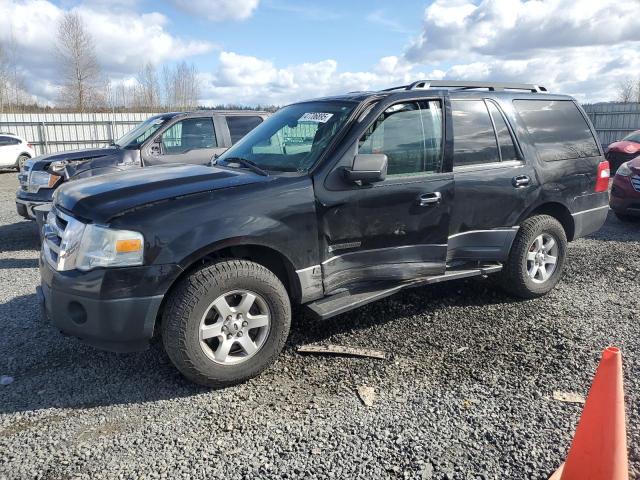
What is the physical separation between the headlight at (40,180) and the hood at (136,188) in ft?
12.7

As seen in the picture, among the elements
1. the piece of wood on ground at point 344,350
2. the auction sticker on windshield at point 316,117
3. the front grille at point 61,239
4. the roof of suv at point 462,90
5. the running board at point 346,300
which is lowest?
the piece of wood on ground at point 344,350

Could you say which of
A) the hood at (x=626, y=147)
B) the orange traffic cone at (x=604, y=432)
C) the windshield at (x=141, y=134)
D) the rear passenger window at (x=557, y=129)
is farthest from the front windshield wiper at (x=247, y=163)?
the hood at (x=626, y=147)

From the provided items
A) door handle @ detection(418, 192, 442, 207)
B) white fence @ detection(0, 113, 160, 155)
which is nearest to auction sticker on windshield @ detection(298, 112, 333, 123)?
door handle @ detection(418, 192, 442, 207)

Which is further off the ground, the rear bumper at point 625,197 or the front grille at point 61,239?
Answer: the front grille at point 61,239

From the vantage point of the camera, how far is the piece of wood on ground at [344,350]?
3842mm

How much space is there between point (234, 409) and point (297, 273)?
39.1 inches

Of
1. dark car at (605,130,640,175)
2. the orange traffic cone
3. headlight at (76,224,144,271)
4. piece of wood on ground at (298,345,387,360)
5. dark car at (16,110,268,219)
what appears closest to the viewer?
the orange traffic cone

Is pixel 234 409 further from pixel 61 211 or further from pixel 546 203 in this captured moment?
pixel 546 203

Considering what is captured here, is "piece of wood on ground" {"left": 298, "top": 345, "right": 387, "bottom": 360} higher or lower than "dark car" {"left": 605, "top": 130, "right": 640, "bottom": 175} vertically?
lower

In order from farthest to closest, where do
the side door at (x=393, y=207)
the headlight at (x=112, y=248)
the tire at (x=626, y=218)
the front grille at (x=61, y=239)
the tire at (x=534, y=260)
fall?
1. the tire at (x=626, y=218)
2. the tire at (x=534, y=260)
3. the side door at (x=393, y=207)
4. the front grille at (x=61, y=239)
5. the headlight at (x=112, y=248)

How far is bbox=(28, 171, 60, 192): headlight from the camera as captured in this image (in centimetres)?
720

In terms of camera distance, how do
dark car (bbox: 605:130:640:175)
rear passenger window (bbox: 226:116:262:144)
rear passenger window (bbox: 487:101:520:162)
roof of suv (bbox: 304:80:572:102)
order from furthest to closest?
1. dark car (bbox: 605:130:640:175)
2. rear passenger window (bbox: 226:116:262:144)
3. rear passenger window (bbox: 487:101:520:162)
4. roof of suv (bbox: 304:80:572:102)

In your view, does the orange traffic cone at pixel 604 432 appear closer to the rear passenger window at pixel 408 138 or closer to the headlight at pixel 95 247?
the rear passenger window at pixel 408 138

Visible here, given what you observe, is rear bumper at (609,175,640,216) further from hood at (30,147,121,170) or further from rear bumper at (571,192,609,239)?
hood at (30,147,121,170)
